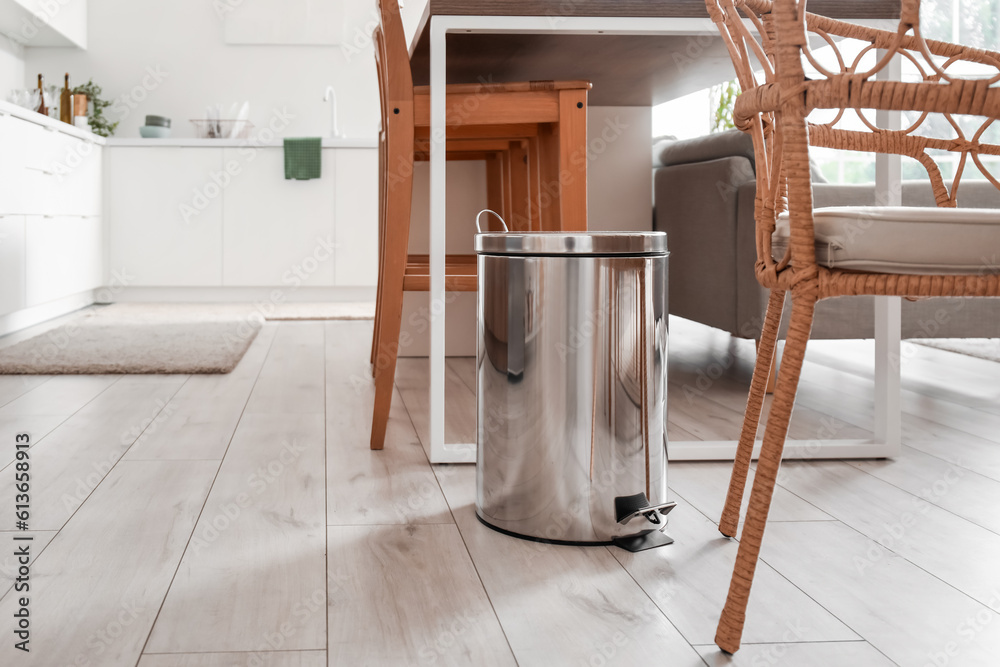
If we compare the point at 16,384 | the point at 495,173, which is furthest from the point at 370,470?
the point at 495,173

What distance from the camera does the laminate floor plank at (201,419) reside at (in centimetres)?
170

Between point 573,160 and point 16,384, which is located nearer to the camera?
point 573,160

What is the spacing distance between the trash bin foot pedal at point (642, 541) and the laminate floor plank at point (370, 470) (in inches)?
10.2

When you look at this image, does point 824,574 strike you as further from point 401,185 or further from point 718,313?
point 718,313

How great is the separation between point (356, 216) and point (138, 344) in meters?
2.05

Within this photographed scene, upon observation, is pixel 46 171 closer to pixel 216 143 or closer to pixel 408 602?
pixel 216 143

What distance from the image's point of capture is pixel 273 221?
16.3 ft

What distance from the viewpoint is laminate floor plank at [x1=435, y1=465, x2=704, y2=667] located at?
89 cm

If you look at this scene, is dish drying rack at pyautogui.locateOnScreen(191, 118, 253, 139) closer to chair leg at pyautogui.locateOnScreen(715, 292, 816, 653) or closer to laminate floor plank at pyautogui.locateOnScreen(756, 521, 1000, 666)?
laminate floor plank at pyautogui.locateOnScreen(756, 521, 1000, 666)

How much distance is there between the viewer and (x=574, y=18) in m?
1.58

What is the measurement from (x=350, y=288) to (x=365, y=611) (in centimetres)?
422

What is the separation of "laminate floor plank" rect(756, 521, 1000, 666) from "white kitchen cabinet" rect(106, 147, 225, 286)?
4.24 meters

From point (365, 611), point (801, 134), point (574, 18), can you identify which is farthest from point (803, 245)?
point (574, 18)

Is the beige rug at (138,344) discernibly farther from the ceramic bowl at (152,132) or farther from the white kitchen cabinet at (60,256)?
the ceramic bowl at (152,132)
